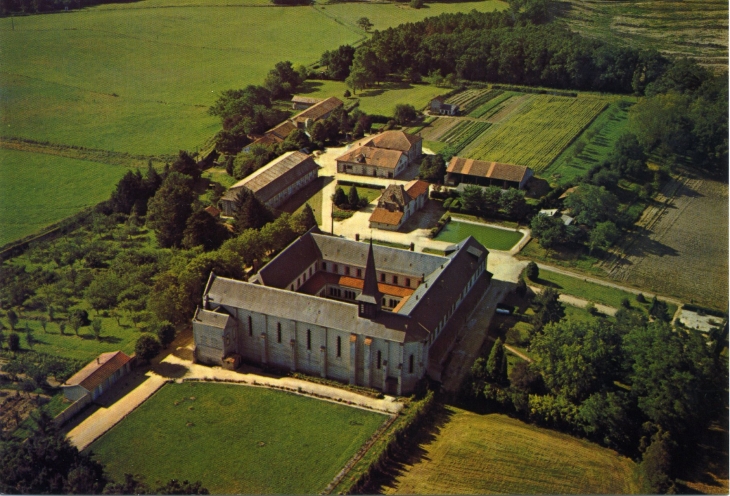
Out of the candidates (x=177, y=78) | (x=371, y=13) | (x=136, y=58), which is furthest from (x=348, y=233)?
(x=371, y=13)

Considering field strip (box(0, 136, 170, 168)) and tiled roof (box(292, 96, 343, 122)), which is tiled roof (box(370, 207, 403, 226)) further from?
tiled roof (box(292, 96, 343, 122))

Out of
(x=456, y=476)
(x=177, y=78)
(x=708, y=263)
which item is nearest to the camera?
(x=456, y=476)

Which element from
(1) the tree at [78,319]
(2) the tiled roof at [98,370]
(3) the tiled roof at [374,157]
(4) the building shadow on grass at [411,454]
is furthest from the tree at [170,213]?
(4) the building shadow on grass at [411,454]

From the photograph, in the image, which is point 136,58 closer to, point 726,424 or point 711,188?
point 711,188

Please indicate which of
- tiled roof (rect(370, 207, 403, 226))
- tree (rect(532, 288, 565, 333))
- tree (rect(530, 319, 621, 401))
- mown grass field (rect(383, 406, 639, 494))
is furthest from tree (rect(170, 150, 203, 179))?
mown grass field (rect(383, 406, 639, 494))

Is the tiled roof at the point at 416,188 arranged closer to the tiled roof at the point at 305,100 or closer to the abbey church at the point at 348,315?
the abbey church at the point at 348,315

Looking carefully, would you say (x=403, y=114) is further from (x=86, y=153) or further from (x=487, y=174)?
(x=86, y=153)
